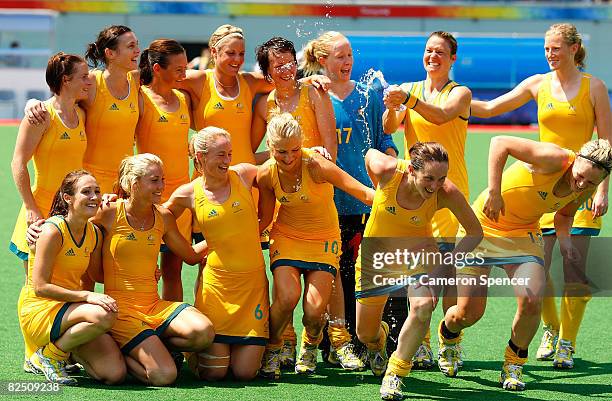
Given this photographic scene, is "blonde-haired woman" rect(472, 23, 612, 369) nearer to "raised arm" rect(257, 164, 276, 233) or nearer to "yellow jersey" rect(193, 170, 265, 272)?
"raised arm" rect(257, 164, 276, 233)

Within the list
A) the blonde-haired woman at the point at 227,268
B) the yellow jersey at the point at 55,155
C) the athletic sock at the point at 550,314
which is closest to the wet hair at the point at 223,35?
the blonde-haired woman at the point at 227,268

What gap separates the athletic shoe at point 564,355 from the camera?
6.67 metres

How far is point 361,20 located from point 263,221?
29.4 m

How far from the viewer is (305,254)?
20.7 feet

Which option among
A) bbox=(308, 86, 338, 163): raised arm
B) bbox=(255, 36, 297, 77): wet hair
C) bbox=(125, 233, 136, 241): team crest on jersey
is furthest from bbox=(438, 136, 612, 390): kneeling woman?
bbox=(125, 233, 136, 241): team crest on jersey

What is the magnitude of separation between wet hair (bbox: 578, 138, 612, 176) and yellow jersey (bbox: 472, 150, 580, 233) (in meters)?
0.14

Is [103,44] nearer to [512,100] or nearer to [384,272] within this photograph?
[384,272]

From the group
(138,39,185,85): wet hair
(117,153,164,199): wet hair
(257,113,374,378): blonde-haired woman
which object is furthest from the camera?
(138,39,185,85): wet hair

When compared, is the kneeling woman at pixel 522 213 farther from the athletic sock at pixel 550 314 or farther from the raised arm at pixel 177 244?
the raised arm at pixel 177 244

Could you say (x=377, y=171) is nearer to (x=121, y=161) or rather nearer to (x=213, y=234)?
(x=213, y=234)

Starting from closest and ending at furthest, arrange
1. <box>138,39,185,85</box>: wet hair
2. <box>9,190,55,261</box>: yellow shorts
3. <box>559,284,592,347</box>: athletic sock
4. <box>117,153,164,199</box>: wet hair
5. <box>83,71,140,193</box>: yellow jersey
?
1. <box>117,153,164,199</box>: wet hair
2. <box>9,190,55,261</box>: yellow shorts
3. <box>83,71,140,193</box>: yellow jersey
4. <box>138,39,185,85</box>: wet hair
5. <box>559,284,592,347</box>: athletic sock

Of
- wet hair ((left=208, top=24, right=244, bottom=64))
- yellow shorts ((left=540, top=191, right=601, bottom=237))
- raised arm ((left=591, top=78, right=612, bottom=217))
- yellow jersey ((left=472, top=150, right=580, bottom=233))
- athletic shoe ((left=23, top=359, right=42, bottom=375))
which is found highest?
wet hair ((left=208, top=24, right=244, bottom=64))

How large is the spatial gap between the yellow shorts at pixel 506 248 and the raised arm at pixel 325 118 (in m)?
1.08

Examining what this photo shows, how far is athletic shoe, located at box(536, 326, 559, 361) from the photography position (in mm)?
6930
